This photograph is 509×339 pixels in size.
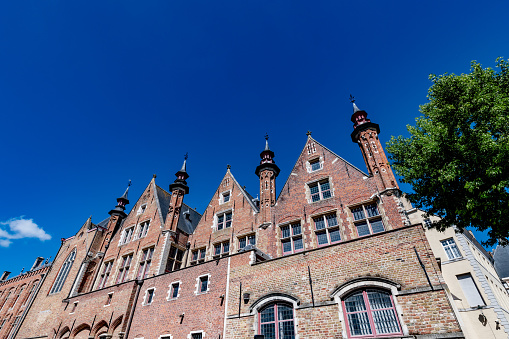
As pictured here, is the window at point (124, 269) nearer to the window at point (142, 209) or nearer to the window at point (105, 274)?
the window at point (105, 274)

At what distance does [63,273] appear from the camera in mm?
26797

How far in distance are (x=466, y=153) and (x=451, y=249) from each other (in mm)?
16635

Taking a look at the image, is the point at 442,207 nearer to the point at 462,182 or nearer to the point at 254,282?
the point at 462,182

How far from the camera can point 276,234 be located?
55.7ft

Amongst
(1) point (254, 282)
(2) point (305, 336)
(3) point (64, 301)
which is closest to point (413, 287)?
(2) point (305, 336)

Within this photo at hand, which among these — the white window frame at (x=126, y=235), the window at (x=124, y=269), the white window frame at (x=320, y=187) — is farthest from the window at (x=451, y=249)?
the white window frame at (x=126, y=235)

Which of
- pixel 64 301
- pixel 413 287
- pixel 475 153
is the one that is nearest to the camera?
pixel 413 287

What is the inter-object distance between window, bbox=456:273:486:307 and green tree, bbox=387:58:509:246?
12.5m

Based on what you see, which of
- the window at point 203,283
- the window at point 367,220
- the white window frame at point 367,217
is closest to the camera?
the window at point 367,220

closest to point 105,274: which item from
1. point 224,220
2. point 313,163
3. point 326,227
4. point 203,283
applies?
point 224,220

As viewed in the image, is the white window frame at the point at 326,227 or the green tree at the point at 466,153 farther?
the white window frame at the point at 326,227

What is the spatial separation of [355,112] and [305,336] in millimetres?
14772

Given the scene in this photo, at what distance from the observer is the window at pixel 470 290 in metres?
Result: 20.0

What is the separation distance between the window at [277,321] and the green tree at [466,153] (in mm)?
8089
